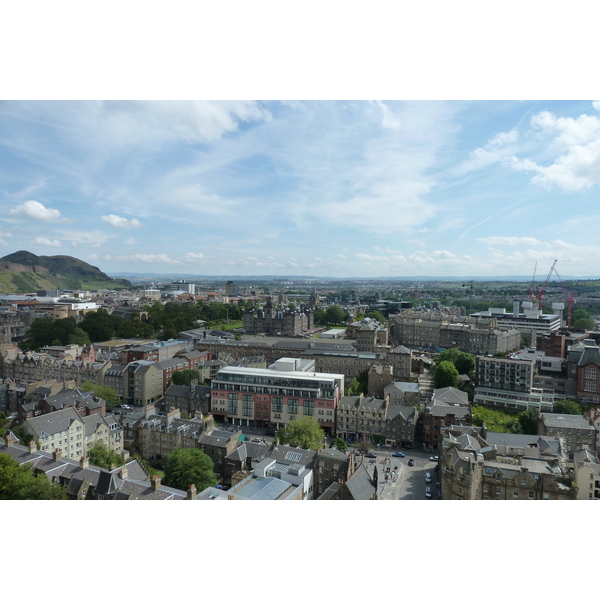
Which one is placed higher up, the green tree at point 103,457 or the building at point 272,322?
the building at point 272,322

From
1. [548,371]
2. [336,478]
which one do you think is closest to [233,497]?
[336,478]

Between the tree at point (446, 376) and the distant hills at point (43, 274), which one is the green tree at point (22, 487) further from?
the distant hills at point (43, 274)

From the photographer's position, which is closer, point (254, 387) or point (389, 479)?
point (389, 479)

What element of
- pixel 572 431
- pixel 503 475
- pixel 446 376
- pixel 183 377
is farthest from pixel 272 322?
pixel 503 475

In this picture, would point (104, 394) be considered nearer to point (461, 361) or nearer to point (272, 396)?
point (272, 396)

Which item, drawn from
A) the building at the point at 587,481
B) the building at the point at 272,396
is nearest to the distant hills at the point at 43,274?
the building at the point at 272,396

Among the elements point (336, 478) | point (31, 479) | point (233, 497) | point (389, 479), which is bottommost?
point (389, 479)

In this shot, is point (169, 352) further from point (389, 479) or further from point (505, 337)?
point (505, 337)
